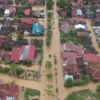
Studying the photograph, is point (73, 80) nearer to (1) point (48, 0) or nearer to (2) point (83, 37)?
(2) point (83, 37)

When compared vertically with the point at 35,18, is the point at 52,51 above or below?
below

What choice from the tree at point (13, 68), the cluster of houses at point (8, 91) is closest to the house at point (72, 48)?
the tree at point (13, 68)

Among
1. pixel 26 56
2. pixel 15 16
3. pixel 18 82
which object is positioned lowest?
pixel 18 82

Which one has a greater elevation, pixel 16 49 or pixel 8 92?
pixel 16 49

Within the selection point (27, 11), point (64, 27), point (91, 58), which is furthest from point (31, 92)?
point (27, 11)

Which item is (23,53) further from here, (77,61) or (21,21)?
(21,21)

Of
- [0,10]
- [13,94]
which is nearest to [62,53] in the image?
[13,94]
